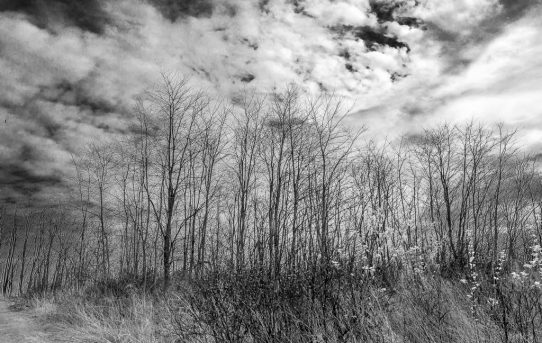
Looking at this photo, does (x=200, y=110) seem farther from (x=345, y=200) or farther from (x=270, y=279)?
(x=270, y=279)

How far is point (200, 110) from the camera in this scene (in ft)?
49.7

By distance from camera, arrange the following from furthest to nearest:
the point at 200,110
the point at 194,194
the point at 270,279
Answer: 1. the point at 194,194
2. the point at 200,110
3. the point at 270,279

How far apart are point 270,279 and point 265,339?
2.75ft

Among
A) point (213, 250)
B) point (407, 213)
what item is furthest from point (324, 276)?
point (407, 213)

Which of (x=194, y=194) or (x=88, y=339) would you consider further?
(x=194, y=194)

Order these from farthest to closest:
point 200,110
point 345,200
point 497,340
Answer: point 200,110, point 345,200, point 497,340

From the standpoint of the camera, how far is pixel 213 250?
17.0 ft

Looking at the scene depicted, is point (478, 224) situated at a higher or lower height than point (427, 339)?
higher

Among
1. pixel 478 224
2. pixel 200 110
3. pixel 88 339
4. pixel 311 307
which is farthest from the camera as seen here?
pixel 478 224

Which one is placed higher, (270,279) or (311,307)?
(270,279)

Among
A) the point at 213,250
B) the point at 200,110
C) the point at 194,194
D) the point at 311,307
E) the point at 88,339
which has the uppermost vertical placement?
the point at 200,110

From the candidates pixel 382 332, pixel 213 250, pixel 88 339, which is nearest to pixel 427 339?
pixel 382 332

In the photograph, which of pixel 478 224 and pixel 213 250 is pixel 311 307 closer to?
pixel 213 250

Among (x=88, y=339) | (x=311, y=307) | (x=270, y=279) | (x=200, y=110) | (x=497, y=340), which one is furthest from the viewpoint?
(x=200, y=110)
